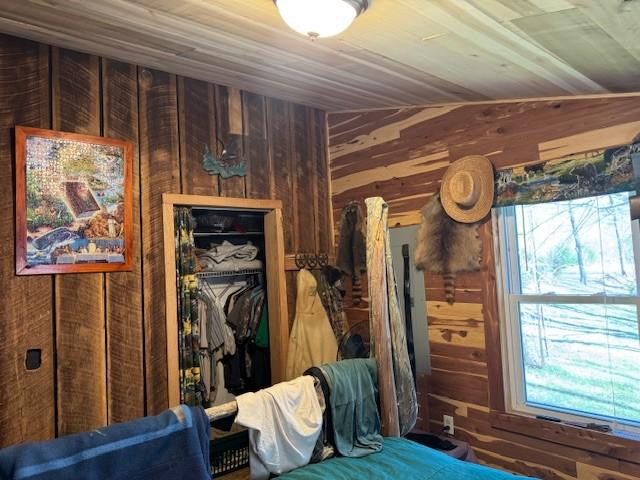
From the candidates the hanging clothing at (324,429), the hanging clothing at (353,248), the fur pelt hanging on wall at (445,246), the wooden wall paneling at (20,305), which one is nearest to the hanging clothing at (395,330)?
the hanging clothing at (324,429)

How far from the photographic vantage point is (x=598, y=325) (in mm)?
2242

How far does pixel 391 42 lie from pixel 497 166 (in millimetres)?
1145

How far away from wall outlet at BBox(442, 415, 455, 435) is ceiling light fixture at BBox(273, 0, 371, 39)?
236 centimetres

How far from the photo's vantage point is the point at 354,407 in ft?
6.94

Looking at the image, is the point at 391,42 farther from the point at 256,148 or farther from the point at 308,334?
the point at 308,334

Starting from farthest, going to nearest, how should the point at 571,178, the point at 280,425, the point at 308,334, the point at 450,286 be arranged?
the point at 308,334, the point at 450,286, the point at 571,178, the point at 280,425

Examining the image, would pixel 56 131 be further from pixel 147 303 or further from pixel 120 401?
pixel 120 401

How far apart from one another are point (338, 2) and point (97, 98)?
1.60 meters

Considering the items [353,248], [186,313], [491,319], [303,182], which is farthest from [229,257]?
[491,319]

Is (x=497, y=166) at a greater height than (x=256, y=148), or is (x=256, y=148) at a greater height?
(x=256, y=148)

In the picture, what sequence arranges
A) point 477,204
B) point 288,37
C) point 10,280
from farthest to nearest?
point 477,204
point 10,280
point 288,37

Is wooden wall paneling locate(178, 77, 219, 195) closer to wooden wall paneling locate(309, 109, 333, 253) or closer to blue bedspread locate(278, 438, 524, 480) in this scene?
wooden wall paneling locate(309, 109, 333, 253)

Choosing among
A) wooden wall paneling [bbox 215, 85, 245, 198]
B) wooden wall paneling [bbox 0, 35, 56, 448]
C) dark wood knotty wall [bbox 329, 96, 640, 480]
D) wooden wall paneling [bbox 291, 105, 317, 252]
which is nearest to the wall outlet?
dark wood knotty wall [bbox 329, 96, 640, 480]

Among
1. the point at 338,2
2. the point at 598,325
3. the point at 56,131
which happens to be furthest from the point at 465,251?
the point at 56,131
